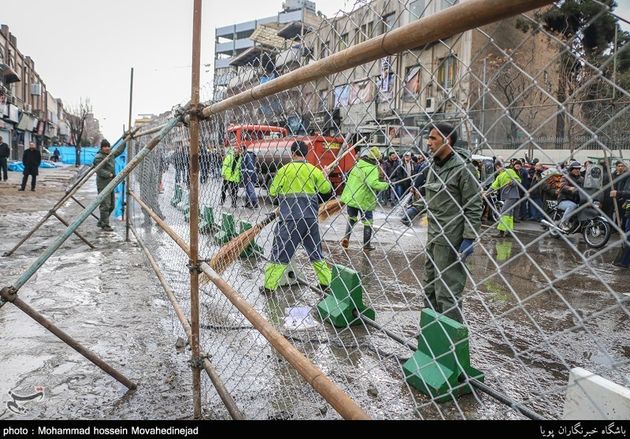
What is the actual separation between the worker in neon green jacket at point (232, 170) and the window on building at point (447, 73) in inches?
85.8

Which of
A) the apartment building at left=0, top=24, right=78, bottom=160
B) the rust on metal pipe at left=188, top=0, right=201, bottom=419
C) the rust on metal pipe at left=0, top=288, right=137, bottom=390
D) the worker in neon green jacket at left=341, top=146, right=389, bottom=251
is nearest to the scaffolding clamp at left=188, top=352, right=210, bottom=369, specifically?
the rust on metal pipe at left=188, top=0, right=201, bottom=419

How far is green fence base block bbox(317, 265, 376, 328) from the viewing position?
4.32 meters

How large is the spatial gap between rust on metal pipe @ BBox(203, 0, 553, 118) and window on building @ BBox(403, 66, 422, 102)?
211 millimetres

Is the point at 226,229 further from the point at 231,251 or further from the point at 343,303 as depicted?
the point at 343,303

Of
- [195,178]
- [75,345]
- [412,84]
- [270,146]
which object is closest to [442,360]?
[270,146]

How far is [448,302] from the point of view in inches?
148

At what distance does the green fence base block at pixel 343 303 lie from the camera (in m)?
4.32

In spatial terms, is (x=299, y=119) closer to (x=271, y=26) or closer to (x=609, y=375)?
(x=609, y=375)

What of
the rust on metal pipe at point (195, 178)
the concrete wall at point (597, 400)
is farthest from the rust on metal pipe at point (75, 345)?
the concrete wall at point (597, 400)

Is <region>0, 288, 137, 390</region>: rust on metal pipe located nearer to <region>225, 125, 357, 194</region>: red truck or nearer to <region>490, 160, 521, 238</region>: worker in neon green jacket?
<region>225, 125, 357, 194</region>: red truck

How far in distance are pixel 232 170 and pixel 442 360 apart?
213 centimetres

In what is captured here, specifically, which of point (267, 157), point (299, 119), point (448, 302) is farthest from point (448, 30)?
point (448, 302)

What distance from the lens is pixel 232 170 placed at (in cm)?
349
